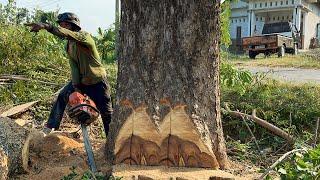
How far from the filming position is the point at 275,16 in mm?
28000

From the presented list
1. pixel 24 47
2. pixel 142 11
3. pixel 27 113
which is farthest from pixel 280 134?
pixel 24 47

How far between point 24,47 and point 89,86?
3454mm

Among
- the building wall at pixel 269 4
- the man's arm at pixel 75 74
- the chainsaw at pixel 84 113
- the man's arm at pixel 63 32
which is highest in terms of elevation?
the building wall at pixel 269 4

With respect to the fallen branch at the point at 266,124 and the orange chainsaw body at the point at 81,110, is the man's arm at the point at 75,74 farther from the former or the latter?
the fallen branch at the point at 266,124

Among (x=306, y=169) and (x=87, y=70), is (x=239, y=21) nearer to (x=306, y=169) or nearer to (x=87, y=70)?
(x=87, y=70)

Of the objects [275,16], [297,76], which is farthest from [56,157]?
[275,16]

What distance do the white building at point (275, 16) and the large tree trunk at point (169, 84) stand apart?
22299 mm

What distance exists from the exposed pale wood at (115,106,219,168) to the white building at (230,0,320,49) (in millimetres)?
22434

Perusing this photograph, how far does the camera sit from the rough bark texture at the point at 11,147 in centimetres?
362

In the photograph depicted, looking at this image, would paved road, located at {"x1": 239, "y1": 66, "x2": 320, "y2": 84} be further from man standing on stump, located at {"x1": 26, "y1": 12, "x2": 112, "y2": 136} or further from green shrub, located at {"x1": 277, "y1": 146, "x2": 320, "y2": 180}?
green shrub, located at {"x1": 277, "y1": 146, "x2": 320, "y2": 180}

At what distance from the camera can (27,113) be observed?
6.16 metres

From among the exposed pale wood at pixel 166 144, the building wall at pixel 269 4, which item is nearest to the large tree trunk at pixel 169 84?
the exposed pale wood at pixel 166 144

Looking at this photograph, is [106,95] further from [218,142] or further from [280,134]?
[280,134]

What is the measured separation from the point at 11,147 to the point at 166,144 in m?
1.26
